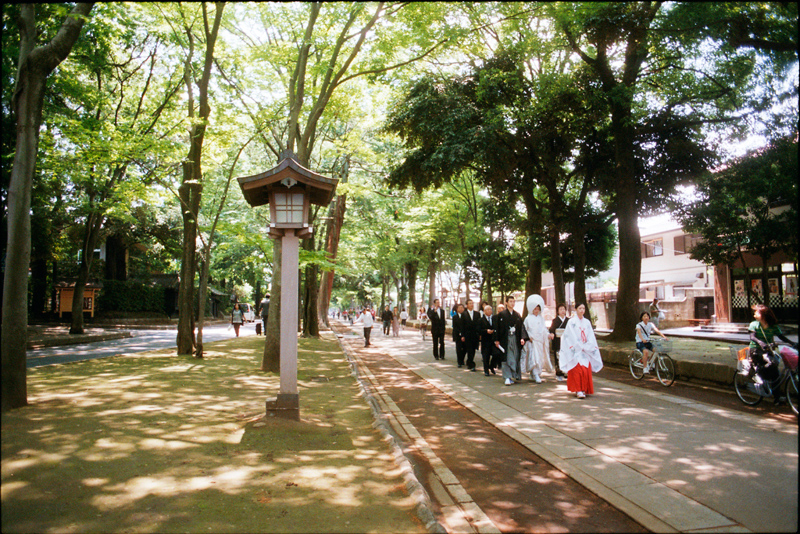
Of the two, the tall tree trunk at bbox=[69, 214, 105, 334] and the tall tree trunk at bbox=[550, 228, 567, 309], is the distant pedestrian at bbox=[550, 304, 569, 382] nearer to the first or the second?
the tall tree trunk at bbox=[550, 228, 567, 309]

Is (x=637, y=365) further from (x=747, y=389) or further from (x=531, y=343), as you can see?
(x=747, y=389)

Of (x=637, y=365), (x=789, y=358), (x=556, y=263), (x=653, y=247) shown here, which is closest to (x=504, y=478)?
(x=789, y=358)

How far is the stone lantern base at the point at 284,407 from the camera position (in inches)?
285

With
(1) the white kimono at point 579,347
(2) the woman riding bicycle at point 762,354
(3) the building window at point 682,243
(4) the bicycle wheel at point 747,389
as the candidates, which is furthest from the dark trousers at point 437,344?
(3) the building window at point 682,243

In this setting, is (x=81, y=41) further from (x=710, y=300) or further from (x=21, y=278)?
(x=710, y=300)

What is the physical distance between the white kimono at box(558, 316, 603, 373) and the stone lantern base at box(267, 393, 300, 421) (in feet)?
16.8

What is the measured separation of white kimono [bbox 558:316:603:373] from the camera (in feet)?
31.1

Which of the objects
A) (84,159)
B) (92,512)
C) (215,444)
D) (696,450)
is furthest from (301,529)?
(84,159)

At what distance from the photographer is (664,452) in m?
5.76

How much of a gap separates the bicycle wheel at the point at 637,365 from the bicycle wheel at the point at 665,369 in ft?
2.47

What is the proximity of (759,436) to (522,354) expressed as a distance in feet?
20.0

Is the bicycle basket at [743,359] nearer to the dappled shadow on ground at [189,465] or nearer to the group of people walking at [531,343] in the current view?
the group of people walking at [531,343]

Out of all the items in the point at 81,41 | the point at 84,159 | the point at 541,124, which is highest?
the point at 81,41

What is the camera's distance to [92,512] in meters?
4.01
